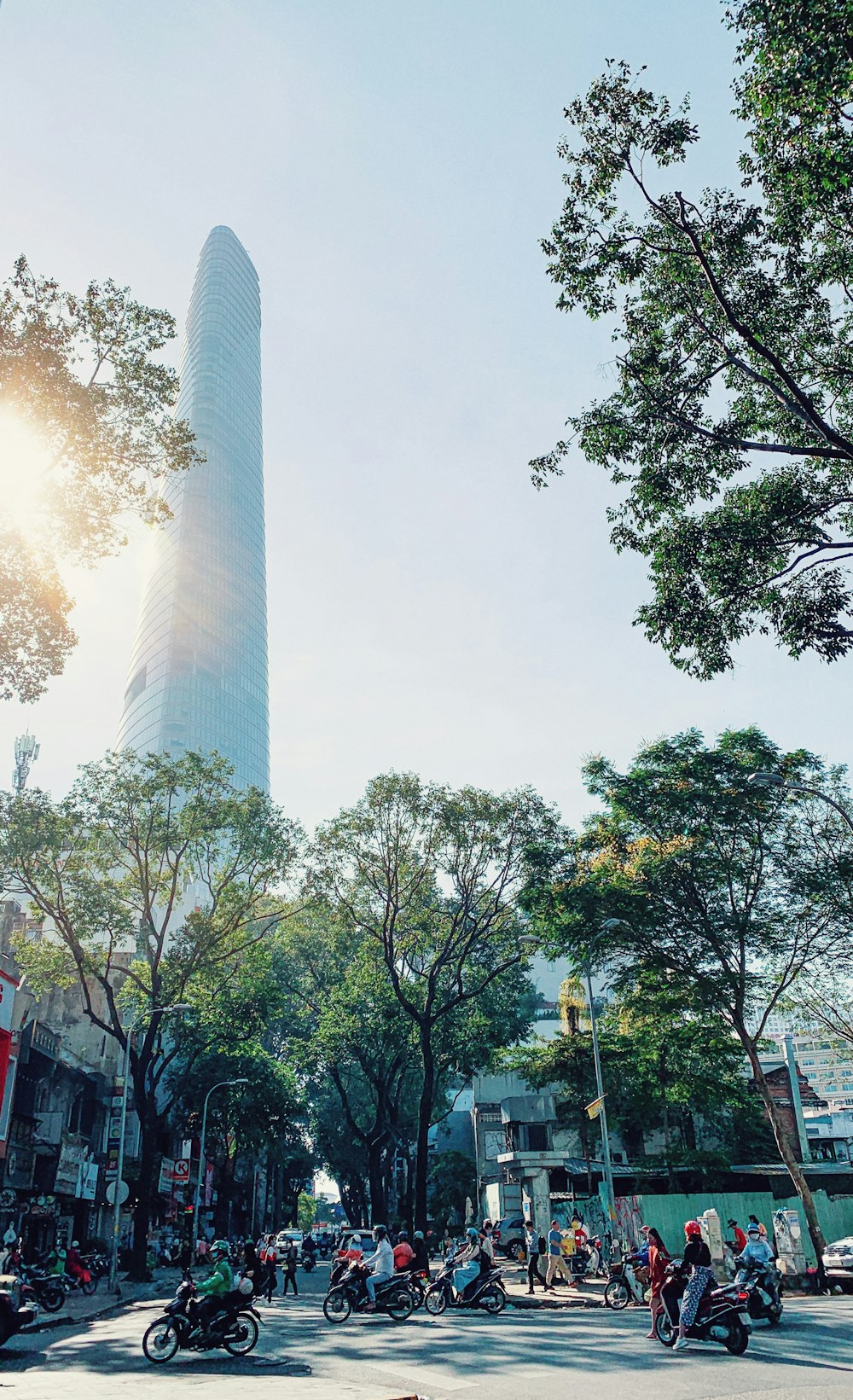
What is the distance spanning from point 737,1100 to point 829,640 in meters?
31.5

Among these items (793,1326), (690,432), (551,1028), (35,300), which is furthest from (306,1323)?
(551,1028)

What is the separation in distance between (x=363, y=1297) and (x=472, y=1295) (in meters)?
2.27

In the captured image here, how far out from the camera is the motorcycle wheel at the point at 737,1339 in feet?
40.7

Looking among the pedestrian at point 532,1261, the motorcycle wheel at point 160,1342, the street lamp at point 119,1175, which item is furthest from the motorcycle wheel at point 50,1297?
the pedestrian at point 532,1261

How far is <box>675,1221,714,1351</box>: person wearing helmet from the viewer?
12875 millimetres

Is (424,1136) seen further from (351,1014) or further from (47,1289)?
(47,1289)

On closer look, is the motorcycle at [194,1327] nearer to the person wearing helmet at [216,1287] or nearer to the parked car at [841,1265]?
the person wearing helmet at [216,1287]

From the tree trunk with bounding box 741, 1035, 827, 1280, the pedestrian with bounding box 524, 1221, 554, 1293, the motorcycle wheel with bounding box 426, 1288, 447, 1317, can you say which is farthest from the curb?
the tree trunk with bounding box 741, 1035, 827, 1280

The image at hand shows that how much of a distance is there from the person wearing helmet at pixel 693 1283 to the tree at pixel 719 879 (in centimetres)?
1471

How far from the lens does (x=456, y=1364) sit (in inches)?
472

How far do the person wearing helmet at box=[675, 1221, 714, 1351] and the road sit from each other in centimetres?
31

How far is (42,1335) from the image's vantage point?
681 inches

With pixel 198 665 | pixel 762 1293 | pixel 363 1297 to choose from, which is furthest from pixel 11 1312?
pixel 198 665

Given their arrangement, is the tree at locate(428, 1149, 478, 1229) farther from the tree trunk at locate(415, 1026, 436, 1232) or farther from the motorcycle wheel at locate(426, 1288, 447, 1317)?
the motorcycle wheel at locate(426, 1288, 447, 1317)
